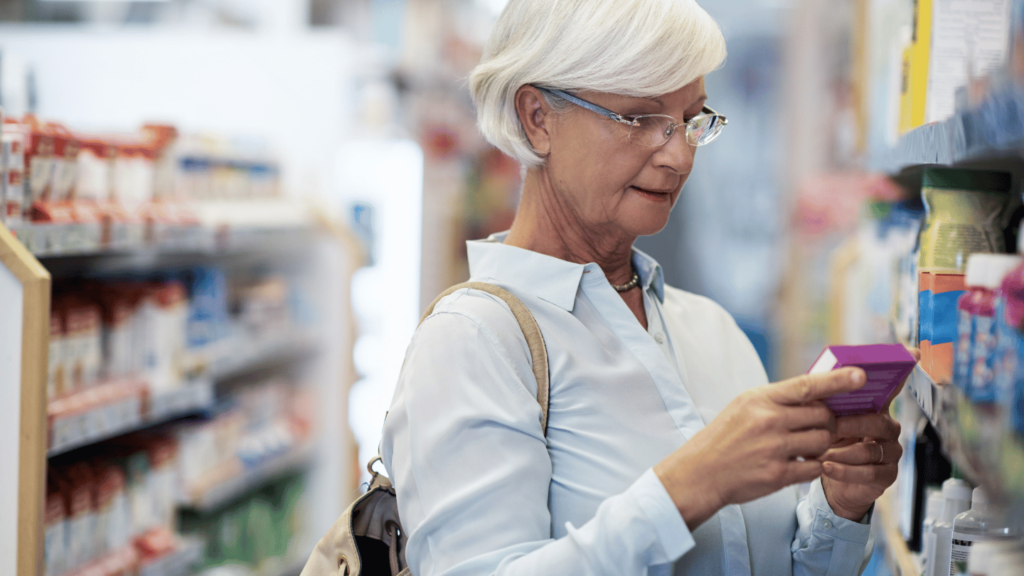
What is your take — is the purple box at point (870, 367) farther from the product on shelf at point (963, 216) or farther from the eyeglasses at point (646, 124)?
the eyeglasses at point (646, 124)

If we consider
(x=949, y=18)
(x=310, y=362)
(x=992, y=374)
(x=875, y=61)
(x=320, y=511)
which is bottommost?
(x=320, y=511)

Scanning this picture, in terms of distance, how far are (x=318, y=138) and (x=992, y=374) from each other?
3.38 meters

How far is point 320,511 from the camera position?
3.92m

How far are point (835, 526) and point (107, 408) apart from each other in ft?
5.99

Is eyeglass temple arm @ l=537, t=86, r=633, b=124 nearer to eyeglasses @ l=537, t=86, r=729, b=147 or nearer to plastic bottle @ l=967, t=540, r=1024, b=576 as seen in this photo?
eyeglasses @ l=537, t=86, r=729, b=147

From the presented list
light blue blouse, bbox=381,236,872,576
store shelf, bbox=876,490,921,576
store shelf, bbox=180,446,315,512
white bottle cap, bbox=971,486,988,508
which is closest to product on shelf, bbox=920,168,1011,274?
white bottle cap, bbox=971,486,988,508

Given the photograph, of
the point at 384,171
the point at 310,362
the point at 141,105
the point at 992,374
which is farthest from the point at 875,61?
the point at 141,105

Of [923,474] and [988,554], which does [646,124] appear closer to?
[988,554]

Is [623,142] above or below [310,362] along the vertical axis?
above

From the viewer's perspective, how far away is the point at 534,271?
1.40 metres

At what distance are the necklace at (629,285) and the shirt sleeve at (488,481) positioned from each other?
361 millimetres

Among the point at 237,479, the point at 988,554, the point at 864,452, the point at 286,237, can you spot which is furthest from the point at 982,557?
the point at 286,237

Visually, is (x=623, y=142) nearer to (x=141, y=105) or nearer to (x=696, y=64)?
(x=696, y=64)

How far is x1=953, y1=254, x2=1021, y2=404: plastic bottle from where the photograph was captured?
0.90 meters
